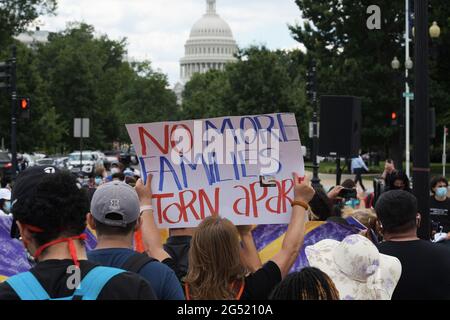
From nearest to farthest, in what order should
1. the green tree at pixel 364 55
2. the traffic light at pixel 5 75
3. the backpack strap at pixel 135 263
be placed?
the backpack strap at pixel 135 263 → the traffic light at pixel 5 75 → the green tree at pixel 364 55

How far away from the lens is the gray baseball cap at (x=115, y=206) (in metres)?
3.73

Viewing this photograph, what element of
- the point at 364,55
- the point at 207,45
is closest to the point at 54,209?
the point at 364,55

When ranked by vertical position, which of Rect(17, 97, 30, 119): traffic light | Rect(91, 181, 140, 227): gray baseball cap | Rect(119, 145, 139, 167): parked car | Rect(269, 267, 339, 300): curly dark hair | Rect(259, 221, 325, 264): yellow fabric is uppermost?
Rect(17, 97, 30, 119): traffic light

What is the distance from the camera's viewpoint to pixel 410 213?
5105 millimetres

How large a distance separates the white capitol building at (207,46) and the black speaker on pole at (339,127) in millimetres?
172793

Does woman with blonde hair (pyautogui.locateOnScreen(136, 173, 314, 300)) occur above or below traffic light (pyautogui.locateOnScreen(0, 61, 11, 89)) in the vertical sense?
below

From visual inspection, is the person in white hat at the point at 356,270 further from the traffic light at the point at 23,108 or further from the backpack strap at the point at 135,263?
the traffic light at the point at 23,108

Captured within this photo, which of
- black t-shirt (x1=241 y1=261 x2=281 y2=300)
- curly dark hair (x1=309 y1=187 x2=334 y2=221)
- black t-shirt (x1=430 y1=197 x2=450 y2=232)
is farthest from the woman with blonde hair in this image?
black t-shirt (x1=430 y1=197 x2=450 y2=232)

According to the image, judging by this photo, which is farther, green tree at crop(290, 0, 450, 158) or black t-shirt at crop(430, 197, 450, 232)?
green tree at crop(290, 0, 450, 158)

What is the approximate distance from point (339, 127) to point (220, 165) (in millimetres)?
7772

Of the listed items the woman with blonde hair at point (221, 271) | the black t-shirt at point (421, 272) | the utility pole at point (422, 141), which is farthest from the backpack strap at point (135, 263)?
the utility pole at point (422, 141)

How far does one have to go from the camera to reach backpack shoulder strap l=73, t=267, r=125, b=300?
9.78 ft

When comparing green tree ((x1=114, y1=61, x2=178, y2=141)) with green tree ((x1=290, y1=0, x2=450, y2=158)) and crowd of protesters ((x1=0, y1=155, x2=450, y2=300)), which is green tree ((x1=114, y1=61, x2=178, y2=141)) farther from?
crowd of protesters ((x1=0, y1=155, x2=450, y2=300))

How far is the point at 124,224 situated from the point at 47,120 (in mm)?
50595
